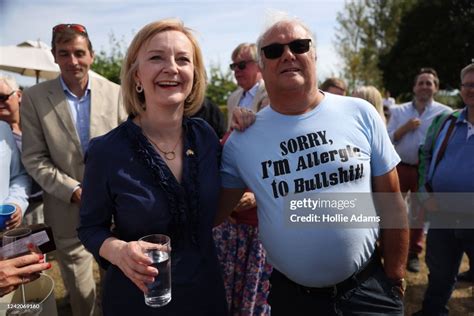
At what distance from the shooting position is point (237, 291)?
3084 mm

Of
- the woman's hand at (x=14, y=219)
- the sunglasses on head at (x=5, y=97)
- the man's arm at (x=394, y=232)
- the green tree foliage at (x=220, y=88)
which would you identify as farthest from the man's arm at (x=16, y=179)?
the green tree foliage at (x=220, y=88)

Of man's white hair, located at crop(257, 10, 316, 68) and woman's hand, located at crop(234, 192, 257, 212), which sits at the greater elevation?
man's white hair, located at crop(257, 10, 316, 68)

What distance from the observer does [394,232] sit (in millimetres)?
1967

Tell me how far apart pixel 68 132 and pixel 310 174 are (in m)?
2.10

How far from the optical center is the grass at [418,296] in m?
3.91

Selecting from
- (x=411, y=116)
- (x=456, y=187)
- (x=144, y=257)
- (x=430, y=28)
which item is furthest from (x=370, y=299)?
(x=430, y=28)

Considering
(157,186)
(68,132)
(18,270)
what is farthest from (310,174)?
(68,132)

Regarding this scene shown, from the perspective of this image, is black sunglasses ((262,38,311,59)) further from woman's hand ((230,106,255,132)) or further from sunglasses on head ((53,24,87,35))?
sunglasses on head ((53,24,87,35))

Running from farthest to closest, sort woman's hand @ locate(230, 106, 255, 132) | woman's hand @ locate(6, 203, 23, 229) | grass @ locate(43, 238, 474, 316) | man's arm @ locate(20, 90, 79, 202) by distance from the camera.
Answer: grass @ locate(43, 238, 474, 316), man's arm @ locate(20, 90, 79, 202), woman's hand @ locate(6, 203, 23, 229), woman's hand @ locate(230, 106, 255, 132)

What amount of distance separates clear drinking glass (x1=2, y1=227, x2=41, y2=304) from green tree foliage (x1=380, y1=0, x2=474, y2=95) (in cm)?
2579

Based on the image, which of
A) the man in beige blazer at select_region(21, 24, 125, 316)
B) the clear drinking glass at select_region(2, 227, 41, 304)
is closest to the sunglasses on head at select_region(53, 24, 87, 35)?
the man in beige blazer at select_region(21, 24, 125, 316)

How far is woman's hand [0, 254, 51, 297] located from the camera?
170cm

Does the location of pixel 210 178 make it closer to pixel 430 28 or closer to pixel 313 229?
pixel 313 229

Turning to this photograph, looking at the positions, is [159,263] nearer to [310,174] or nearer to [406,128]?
[310,174]
